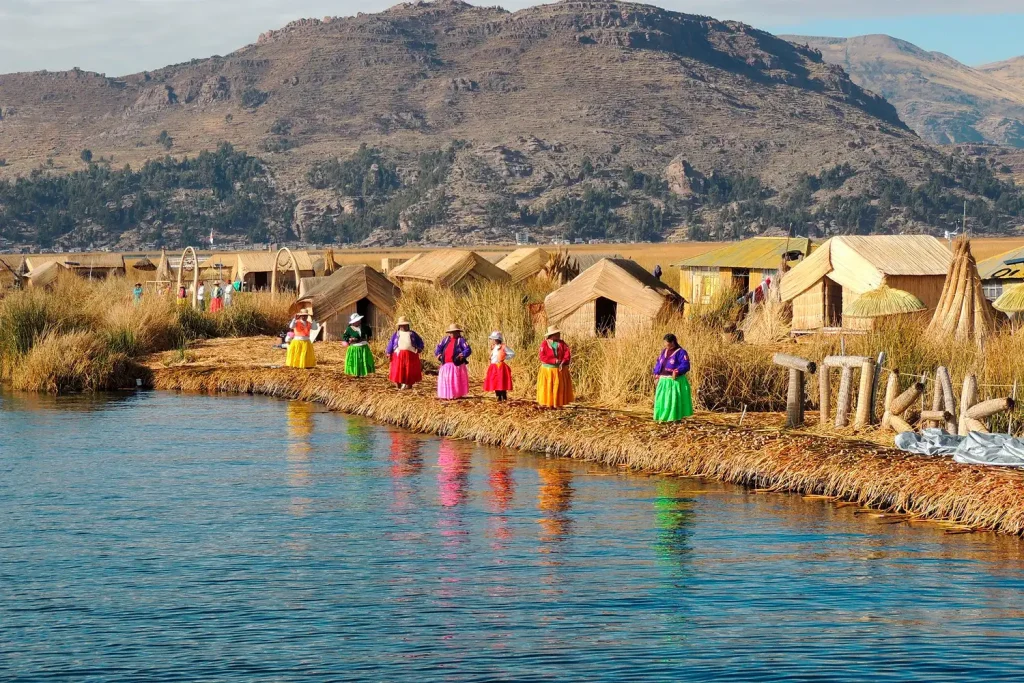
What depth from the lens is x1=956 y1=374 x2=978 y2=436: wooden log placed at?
17.2 metres

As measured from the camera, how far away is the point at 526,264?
41469mm

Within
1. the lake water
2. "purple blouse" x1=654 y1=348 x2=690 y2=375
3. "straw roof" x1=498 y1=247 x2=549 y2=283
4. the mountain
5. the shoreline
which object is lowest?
the lake water

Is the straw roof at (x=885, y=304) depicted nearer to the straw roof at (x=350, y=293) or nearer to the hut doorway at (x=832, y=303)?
the hut doorway at (x=832, y=303)

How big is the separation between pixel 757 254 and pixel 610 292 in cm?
1744

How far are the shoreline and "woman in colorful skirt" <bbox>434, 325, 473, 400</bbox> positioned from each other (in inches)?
13.2

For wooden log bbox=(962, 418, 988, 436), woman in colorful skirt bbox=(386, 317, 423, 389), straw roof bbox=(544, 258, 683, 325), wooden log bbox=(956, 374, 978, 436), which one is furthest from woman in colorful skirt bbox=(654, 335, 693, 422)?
straw roof bbox=(544, 258, 683, 325)

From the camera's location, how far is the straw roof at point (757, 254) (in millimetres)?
43906

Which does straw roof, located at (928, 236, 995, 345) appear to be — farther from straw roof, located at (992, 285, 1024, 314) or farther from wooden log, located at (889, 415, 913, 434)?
wooden log, located at (889, 415, 913, 434)

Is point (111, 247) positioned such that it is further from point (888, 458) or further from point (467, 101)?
point (888, 458)

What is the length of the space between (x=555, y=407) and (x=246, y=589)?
9024mm

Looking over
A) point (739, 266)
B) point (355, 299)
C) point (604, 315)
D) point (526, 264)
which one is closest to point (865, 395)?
point (604, 315)

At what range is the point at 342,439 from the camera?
867 inches

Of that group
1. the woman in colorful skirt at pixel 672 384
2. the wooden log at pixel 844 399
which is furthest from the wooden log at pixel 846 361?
the woman in colorful skirt at pixel 672 384

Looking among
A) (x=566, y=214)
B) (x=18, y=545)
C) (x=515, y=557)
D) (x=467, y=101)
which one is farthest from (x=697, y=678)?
(x=467, y=101)
